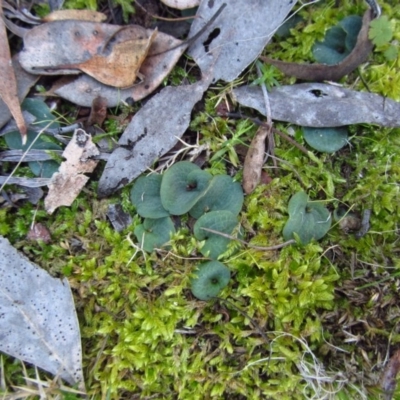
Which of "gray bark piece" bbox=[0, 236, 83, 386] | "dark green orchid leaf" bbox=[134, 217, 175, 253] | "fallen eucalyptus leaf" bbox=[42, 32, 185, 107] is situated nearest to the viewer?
"gray bark piece" bbox=[0, 236, 83, 386]

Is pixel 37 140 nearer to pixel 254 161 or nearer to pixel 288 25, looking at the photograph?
pixel 254 161

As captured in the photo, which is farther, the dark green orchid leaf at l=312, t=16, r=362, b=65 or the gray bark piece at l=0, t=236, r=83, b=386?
the dark green orchid leaf at l=312, t=16, r=362, b=65

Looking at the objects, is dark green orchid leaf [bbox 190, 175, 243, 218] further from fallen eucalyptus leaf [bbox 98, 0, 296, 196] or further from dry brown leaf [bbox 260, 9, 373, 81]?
dry brown leaf [bbox 260, 9, 373, 81]

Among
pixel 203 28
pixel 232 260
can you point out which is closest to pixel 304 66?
pixel 203 28

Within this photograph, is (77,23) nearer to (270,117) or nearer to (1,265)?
(270,117)

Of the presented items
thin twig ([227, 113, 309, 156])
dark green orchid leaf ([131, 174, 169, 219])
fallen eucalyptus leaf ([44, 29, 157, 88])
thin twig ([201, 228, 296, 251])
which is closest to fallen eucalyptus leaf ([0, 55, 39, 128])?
fallen eucalyptus leaf ([44, 29, 157, 88])

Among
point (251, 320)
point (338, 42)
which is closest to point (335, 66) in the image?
point (338, 42)
